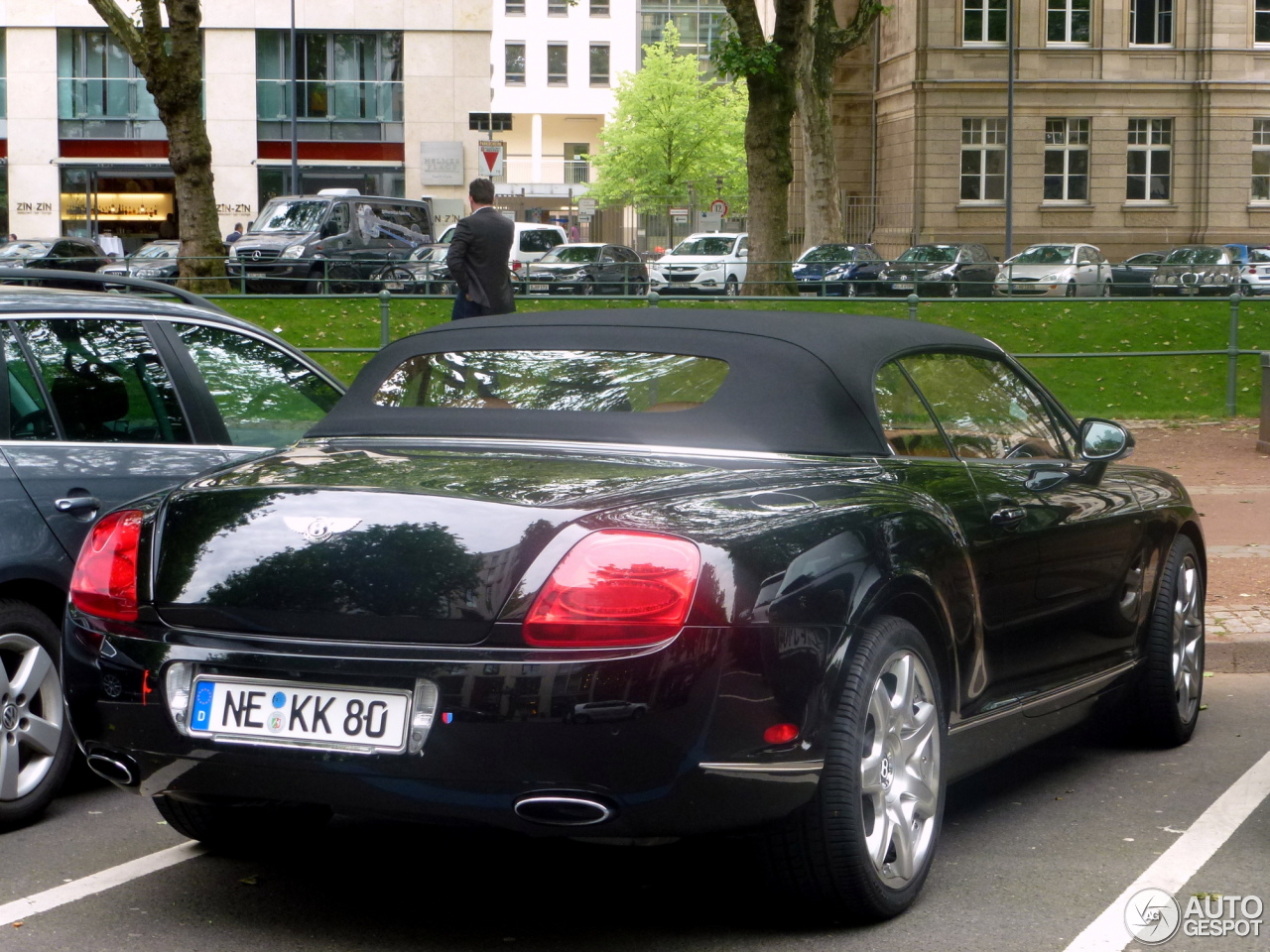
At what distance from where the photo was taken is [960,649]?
14.8ft

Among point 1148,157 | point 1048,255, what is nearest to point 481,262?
point 1048,255

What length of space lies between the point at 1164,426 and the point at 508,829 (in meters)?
14.5

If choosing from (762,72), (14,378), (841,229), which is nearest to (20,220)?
(841,229)

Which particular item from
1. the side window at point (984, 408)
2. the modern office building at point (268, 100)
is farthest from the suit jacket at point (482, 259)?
the modern office building at point (268, 100)

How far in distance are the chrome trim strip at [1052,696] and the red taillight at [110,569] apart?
6.79ft

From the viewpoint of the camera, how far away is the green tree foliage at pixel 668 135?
247 ft

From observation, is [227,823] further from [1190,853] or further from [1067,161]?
[1067,161]

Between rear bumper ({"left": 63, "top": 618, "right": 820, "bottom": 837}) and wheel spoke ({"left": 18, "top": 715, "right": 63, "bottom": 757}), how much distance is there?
54.0 inches

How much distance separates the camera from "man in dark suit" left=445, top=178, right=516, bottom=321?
1252 centimetres

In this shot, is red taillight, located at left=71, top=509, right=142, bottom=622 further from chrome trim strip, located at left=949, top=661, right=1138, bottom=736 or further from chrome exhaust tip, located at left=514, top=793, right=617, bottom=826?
chrome trim strip, located at left=949, top=661, right=1138, bottom=736

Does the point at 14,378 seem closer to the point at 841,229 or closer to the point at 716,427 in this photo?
the point at 716,427

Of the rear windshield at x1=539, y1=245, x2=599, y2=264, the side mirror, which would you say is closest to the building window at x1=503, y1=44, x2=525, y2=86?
the rear windshield at x1=539, y1=245, x2=599, y2=264

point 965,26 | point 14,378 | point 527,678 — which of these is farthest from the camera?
point 965,26

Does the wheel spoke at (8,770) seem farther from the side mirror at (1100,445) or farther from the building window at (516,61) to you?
the building window at (516,61)
